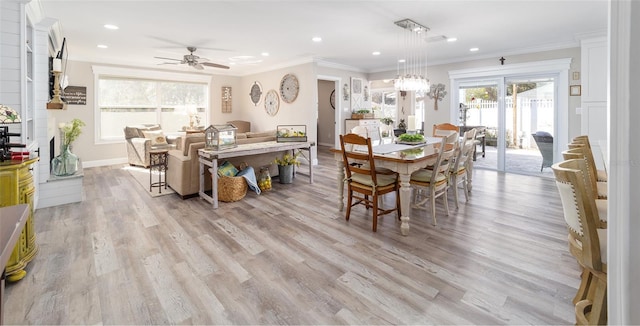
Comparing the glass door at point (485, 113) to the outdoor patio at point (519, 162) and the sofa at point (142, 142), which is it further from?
the sofa at point (142, 142)

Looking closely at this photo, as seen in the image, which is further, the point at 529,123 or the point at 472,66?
the point at 472,66

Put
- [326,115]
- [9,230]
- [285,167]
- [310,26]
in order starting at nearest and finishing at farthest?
[9,230], [310,26], [285,167], [326,115]

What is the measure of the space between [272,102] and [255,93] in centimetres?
91

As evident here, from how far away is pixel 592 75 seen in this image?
16.3 ft

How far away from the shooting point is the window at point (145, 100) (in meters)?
6.88

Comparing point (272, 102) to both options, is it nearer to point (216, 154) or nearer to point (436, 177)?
point (216, 154)

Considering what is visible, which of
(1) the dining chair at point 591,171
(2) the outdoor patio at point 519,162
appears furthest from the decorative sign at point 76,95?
(2) the outdoor patio at point 519,162

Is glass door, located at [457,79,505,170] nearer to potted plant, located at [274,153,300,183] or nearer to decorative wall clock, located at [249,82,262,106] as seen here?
potted plant, located at [274,153,300,183]

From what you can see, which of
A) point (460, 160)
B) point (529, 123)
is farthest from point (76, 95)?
point (529, 123)

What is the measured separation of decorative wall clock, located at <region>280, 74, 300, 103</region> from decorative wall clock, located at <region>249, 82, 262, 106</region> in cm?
106

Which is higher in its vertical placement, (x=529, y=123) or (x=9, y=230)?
(x=529, y=123)

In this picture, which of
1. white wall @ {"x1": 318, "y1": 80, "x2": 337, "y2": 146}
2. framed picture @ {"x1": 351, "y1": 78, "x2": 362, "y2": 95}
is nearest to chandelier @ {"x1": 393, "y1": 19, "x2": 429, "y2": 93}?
framed picture @ {"x1": 351, "y1": 78, "x2": 362, "y2": 95}

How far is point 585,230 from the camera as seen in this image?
1249 millimetres

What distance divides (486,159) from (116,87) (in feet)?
27.9
